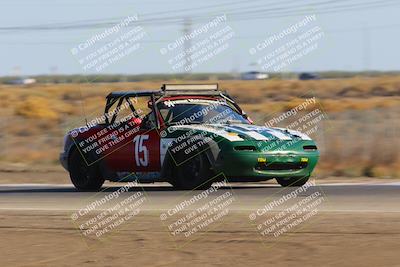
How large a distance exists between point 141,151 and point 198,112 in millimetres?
1094

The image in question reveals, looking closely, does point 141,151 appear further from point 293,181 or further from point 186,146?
point 293,181

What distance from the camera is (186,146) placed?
16.0 m

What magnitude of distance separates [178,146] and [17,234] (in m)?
4.61

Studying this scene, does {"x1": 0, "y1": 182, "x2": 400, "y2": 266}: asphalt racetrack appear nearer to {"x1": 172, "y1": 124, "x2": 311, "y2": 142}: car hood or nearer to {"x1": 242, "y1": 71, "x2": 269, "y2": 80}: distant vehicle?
{"x1": 172, "y1": 124, "x2": 311, "y2": 142}: car hood

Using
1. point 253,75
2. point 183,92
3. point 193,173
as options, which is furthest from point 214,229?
point 253,75

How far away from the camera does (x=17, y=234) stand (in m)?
12.0

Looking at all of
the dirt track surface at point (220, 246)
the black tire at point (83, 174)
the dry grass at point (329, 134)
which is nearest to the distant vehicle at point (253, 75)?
the dry grass at point (329, 134)

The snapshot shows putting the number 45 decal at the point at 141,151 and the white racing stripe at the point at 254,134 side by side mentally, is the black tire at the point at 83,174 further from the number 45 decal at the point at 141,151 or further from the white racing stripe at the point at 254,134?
the white racing stripe at the point at 254,134

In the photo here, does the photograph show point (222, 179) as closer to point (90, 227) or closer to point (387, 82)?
point (90, 227)

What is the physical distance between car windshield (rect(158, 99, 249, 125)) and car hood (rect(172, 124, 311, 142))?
30 centimetres

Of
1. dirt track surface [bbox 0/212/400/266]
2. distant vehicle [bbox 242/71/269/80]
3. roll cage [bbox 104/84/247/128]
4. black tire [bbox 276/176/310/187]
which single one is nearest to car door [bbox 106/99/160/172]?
roll cage [bbox 104/84/247/128]

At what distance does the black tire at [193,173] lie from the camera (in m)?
15.9

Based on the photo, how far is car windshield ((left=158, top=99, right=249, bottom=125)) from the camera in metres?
16.7

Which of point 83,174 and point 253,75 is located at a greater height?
point 83,174
